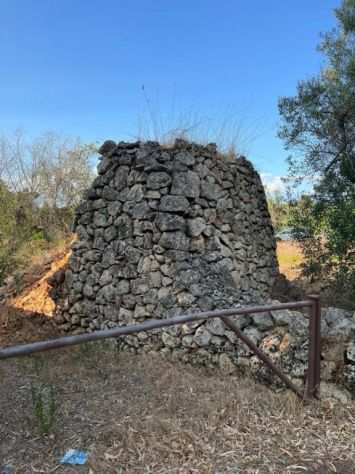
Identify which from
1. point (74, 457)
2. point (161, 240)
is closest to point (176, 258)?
point (161, 240)

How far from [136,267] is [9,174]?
942cm

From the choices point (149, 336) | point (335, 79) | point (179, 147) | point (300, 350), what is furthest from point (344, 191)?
point (149, 336)

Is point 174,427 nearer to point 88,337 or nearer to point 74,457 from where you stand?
point 74,457

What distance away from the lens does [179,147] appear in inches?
214

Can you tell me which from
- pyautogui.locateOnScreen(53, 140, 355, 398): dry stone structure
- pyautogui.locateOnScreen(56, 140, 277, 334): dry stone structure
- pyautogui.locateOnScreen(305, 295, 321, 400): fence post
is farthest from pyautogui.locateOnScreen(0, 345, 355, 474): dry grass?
pyautogui.locateOnScreen(56, 140, 277, 334): dry stone structure

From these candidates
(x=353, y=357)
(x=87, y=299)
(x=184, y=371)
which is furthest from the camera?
(x=87, y=299)

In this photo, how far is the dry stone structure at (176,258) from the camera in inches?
168

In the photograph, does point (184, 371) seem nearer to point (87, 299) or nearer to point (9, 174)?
point (87, 299)

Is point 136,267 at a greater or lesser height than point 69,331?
greater

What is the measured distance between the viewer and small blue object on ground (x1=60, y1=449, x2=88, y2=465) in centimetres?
246

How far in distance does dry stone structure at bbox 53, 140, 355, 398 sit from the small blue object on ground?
1.96m

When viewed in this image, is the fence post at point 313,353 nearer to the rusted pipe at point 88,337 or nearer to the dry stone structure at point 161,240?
the rusted pipe at point 88,337

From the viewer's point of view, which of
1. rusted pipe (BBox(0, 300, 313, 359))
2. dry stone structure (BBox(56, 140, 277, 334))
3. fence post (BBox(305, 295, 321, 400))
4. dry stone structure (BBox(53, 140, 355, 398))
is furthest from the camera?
dry stone structure (BBox(56, 140, 277, 334))

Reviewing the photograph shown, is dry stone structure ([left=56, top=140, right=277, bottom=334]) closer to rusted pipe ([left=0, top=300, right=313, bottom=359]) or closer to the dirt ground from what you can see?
the dirt ground
